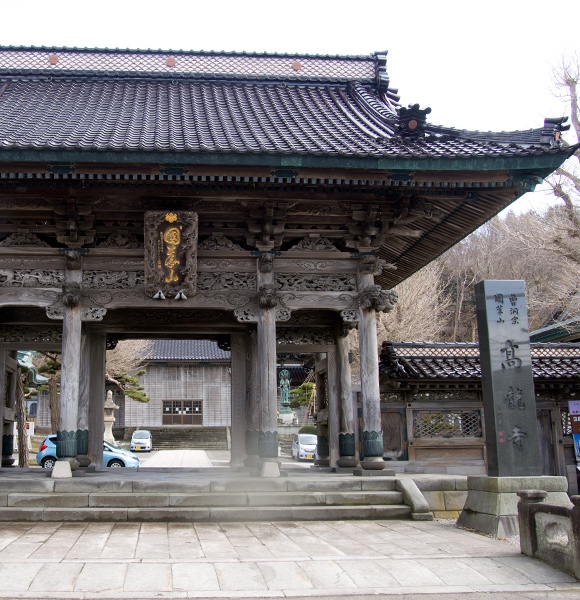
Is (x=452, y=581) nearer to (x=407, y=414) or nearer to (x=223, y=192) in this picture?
(x=223, y=192)

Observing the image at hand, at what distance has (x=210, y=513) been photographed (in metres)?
8.63

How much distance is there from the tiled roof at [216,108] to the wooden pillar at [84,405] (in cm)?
405

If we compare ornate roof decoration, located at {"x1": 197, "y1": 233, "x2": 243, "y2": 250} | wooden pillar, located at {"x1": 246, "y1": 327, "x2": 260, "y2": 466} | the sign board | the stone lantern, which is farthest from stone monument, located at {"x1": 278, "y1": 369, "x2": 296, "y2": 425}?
ornate roof decoration, located at {"x1": 197, "y1": 233, "x2": 243, "y2": 250}

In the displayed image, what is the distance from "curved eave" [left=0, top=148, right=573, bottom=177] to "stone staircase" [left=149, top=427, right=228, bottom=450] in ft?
116

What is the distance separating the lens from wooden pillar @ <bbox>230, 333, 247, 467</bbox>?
44.4ft

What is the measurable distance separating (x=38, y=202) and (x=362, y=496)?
685 cm

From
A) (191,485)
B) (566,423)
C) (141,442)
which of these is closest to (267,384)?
(191,485)

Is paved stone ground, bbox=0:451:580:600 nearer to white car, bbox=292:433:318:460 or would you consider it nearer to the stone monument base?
the stone monument base

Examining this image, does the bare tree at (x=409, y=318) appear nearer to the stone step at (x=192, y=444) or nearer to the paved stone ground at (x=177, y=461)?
the paved stone ground at (x=177, y=461)

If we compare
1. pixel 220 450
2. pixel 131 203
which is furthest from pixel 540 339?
pixel 220 450

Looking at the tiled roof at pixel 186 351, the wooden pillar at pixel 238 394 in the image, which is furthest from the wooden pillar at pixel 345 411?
the tiled roof at pixel 186 351

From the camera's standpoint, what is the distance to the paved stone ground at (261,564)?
5477mm

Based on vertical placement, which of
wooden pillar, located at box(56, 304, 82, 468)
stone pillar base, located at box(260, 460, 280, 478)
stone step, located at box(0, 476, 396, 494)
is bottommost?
stone step, located at box(0, 476, 396, 494)

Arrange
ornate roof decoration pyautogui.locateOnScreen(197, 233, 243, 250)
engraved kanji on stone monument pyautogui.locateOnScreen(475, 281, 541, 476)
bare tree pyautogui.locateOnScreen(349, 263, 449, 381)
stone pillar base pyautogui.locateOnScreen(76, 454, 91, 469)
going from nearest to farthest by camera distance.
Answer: engraved kanji on stone monument pyautogui.locateOnScreen(475, 281, 541, 476), ornate roof decoration pyautogui.locateOnScreen(197, 233, 243, 250), stone pillar base pyautogui.locateOnScreen(76, 454, 91, 469), bare tree pyautogui.locateOnScreen(349, 263, 449, 381)
